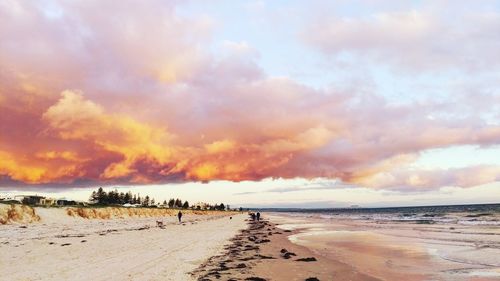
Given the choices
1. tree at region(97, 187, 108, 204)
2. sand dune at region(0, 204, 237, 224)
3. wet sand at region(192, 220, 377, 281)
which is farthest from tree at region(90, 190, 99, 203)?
wet sand at region(192, 220, 377, 281)

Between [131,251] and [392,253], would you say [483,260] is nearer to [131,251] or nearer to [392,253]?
[392,253]

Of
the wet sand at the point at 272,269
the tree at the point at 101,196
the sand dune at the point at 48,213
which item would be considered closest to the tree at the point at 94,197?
the tree at the point at 101,196

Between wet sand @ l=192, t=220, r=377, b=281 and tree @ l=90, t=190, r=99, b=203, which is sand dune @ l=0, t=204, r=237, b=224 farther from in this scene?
tree @ l=90, t=190, r=99, b=203

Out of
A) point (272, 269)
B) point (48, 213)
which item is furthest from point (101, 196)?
point (272, 269)

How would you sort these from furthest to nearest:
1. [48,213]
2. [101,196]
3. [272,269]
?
1. [101,196]
2. [48,213]
3. [272,269]

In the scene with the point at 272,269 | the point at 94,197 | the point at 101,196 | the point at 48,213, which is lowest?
the point at 272,269

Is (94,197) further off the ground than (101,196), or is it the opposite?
(101,196)

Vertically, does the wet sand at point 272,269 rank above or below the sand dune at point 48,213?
below

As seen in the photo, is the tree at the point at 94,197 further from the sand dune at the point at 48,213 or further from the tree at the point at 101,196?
the sand dune at the point at 48,213

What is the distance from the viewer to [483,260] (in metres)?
21.7

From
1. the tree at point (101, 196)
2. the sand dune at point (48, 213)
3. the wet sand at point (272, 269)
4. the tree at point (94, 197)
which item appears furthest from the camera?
the tree at point (94, 197)

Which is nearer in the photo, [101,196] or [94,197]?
[101,196]

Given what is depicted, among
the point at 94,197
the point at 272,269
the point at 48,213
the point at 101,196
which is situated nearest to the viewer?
the point at 272,269

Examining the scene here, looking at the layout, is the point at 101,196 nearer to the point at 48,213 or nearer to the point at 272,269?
the point at 48,213
